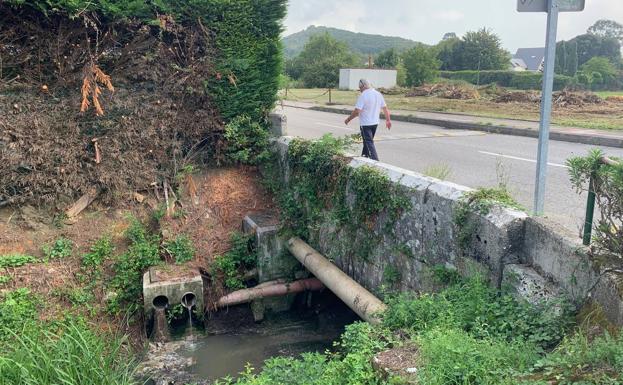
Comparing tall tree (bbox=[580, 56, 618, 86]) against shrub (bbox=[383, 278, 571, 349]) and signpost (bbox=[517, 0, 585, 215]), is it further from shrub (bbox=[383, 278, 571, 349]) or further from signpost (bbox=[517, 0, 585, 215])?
shrub (bbox=[383, 278, 571, 349])

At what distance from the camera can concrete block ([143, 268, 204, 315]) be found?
731 centimetres

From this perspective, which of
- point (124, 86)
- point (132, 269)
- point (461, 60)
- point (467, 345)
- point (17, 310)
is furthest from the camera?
point (461, 60)

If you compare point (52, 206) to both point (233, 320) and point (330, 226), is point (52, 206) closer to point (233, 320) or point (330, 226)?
point (233, 320)

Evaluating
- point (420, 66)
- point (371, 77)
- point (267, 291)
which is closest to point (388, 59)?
point (371, 77)

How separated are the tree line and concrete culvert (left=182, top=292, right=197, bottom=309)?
114 feet

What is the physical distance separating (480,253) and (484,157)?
695cm

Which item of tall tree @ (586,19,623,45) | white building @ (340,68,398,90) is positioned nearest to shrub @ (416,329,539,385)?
white building @ (340,68,398,90)

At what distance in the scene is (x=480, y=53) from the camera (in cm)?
5588

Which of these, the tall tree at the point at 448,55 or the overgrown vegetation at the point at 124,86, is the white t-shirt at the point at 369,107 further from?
the tall tree at the point at 448,55

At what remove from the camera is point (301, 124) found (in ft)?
61.3

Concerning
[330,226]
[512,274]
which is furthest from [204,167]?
[512,274]

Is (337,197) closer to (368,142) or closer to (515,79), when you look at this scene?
(368,142)

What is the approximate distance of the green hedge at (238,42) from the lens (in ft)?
28.0

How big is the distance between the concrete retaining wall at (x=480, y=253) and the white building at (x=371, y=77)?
38.4m
